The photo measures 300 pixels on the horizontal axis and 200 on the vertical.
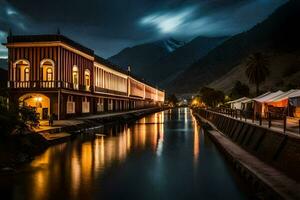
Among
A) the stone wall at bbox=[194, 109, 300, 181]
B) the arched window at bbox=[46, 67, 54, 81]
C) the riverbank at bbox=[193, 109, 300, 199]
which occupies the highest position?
the arched window at bbox=[46, 67, 54, 81]

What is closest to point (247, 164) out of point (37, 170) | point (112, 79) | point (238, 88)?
point (37, 170)

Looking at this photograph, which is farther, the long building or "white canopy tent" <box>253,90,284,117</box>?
the long building

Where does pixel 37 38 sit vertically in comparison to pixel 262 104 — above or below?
above

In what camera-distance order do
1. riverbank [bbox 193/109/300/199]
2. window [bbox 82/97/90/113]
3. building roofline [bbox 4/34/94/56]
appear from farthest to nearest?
window [bbox 82/97/90/113] < building roofline [bbox 4/34/94/56] < riverbank [bbox 193/109/300/199]

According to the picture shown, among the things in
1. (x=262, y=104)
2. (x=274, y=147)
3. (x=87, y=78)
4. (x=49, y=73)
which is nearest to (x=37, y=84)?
(x=49, y=73)

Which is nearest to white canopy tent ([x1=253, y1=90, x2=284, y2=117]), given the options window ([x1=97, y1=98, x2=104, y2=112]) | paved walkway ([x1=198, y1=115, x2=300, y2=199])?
paved walkway ([x1=198, y1=115, x2=300, y2=199])

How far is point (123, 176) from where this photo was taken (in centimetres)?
1814

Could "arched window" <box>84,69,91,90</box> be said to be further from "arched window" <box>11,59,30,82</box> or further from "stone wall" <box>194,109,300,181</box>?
"stone wall" <box>194,109,300,181</box>

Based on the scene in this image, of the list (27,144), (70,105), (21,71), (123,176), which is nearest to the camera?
(123,176)

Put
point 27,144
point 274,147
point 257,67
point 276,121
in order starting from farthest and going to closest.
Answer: point 257,67, point 276,121, point 27,144, point 274,147

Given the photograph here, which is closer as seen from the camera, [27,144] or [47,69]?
[27,144]

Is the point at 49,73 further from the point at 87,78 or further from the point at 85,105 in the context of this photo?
the point at 87,78

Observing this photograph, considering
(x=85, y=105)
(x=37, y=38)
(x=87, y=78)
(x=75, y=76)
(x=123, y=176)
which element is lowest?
(x=123, y=176)

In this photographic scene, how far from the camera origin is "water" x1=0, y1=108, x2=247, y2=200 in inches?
582
